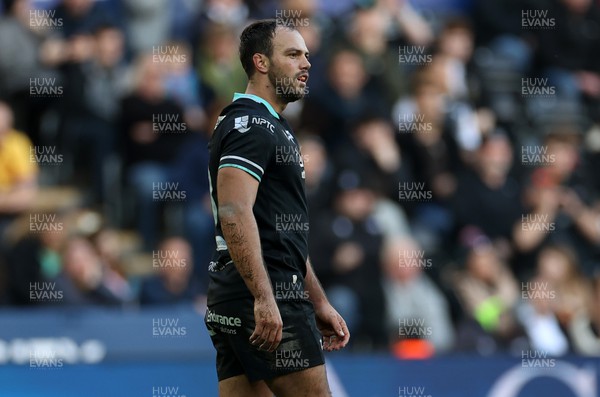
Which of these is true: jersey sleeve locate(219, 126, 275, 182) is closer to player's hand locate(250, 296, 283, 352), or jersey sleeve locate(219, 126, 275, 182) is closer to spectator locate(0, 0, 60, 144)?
player's hand locate(250, 296, 283, 352)

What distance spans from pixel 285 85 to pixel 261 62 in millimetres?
150

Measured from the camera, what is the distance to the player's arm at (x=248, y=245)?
15.7 feet

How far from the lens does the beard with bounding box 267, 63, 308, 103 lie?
5219 mm

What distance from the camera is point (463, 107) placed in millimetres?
12422

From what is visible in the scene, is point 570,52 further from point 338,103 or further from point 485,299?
point 485,299

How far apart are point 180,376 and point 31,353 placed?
1.18m

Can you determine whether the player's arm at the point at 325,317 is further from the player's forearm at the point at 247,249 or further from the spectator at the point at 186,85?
the spectator at the point at 186,85

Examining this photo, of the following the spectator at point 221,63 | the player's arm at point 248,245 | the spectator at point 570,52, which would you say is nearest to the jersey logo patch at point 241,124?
the player's arm at point 248,245

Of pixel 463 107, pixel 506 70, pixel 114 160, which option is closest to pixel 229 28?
pixel 114 160

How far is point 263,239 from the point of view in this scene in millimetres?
5051

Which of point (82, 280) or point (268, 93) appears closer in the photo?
point (268, 93)

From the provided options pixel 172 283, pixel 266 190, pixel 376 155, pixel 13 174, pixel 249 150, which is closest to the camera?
pixel 249 150

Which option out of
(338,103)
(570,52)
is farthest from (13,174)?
(570,52)

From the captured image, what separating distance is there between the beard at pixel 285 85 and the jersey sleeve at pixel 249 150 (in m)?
0.28
